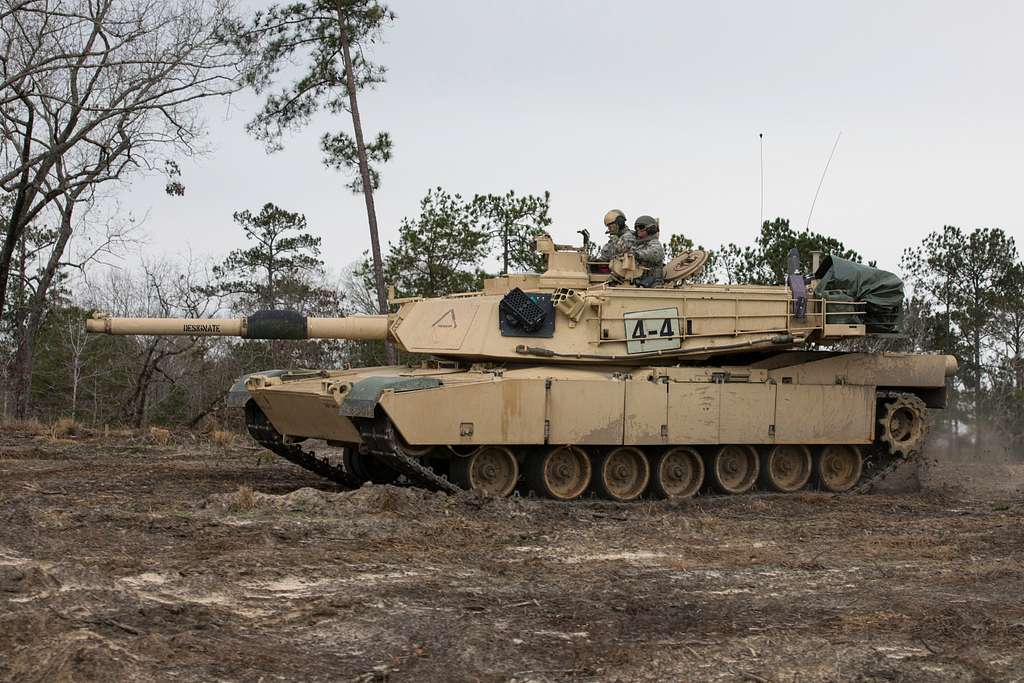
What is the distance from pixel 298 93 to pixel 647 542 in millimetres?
17745

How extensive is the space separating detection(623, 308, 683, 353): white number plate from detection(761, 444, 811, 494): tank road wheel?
221cm

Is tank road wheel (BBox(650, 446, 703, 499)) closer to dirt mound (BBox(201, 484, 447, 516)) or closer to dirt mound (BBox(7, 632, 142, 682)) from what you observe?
dirt mound (BBox(201, 484, 447, 516))

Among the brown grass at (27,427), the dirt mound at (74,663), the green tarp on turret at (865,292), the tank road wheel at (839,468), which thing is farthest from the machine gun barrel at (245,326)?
the dirt mound at (74,663)

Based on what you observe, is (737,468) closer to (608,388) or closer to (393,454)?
(608,388)

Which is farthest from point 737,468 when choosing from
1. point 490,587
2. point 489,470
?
point 490,587

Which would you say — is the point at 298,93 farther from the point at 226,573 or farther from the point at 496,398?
the point at 226,573

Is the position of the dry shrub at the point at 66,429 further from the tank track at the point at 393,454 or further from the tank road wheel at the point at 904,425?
the tank road wheel at the point at 904,425

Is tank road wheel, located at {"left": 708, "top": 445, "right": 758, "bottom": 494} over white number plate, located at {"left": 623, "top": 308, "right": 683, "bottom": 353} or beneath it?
beneath

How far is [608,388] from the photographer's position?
47.8 feet

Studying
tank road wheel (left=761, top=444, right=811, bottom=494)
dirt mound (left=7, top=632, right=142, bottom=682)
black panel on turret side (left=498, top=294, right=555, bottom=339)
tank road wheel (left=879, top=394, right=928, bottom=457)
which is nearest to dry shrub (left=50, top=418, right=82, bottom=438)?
black panel on turret side (left=498, top=294, right=555, bottom=339)

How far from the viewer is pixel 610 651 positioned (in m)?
7.16

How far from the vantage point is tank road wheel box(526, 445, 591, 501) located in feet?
47.9

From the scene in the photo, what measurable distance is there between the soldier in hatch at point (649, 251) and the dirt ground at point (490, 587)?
3.08 m

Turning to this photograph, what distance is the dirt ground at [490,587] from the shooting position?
22.2ft
